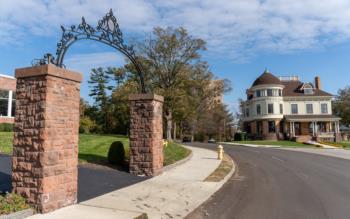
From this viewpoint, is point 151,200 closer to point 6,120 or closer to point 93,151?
point 93,151

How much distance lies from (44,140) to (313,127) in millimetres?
53388

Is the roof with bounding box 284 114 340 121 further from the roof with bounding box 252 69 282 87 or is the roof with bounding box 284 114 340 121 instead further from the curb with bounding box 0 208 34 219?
the curb with bounding box 0 208 34 219

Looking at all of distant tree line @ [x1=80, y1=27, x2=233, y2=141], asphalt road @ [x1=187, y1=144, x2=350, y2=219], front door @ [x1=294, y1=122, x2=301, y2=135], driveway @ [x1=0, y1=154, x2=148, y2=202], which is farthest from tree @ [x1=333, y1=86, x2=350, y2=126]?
driveway @ [x1=0, y1=154, x2=148, y2=202]

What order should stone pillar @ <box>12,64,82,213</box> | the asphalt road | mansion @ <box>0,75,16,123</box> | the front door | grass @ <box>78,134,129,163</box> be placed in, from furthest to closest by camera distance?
the front door
mansion @ <box>0,75,16,123</box>
grass @ <box>78,134,129,163</box>
the asphalt road
stone pillar @ <box>12,64,82,213</box>

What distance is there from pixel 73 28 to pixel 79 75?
2705 millimetres

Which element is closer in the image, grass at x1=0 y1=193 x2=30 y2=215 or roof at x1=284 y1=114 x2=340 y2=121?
grass at x1=0 y1=193 x2=30 y2=215

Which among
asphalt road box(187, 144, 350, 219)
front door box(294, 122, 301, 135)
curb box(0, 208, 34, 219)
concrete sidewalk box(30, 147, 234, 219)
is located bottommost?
asphalt road box(187, 144, 350, 219)

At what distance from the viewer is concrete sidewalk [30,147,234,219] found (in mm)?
7320

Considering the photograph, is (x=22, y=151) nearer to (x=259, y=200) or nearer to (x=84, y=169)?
(x=84, y=169)

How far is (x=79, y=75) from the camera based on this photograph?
27.9 ft

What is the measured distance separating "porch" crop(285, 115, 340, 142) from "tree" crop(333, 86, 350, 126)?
71.0ft

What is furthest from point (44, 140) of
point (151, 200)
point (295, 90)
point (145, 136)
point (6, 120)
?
point (295, 90)

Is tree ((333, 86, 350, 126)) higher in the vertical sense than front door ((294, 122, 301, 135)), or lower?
higher

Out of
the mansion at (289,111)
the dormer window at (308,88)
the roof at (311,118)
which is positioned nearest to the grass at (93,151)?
the mansion at (289,111)
